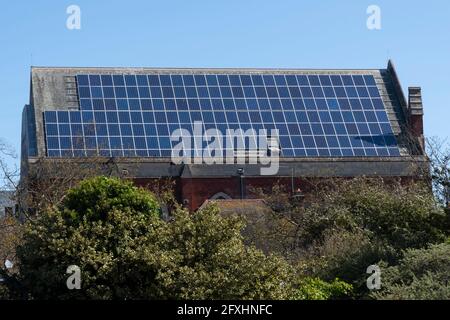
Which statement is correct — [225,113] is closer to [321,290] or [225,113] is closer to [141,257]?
[321,290]

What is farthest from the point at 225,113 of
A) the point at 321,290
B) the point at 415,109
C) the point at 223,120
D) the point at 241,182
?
the point at 321,290

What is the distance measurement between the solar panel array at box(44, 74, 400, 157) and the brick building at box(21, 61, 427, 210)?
6 centimetres

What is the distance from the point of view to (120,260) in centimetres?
2616

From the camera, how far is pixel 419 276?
80.6 feet

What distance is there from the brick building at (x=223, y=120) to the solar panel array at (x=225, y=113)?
64mm

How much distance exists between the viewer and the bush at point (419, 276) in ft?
72.7

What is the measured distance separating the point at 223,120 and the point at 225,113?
2.23ft

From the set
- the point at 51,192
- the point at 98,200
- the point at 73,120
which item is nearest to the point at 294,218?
the point at 51,192

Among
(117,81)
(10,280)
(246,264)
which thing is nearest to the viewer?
(246,264)

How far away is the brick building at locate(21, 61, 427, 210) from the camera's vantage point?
2328 inches

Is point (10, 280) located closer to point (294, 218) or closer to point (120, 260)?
point (120, 260)

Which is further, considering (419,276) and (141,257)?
(141,257)

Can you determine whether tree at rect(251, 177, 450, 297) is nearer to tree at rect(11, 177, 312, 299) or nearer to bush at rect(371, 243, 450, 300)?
bush at rect(371, 243, 450, 300)
